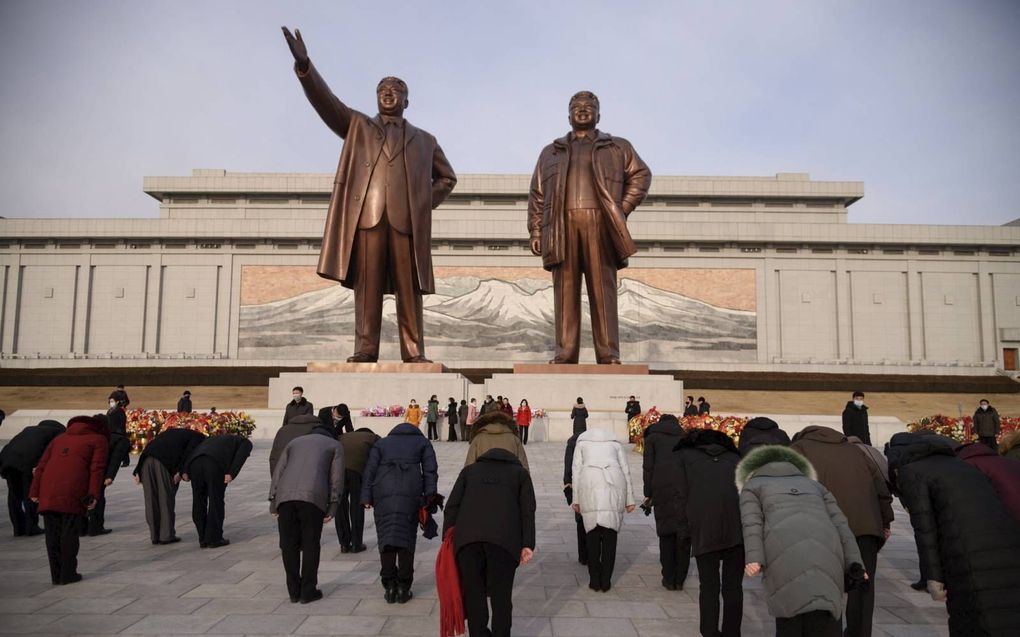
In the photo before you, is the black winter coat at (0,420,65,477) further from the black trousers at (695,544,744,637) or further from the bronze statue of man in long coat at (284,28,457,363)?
the bronze statue of man in long coat at (284,28,457,363)

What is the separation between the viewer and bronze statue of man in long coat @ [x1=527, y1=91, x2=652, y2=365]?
13.4 meters

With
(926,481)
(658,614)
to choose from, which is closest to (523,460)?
(658,614)

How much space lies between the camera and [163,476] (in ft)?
20.8

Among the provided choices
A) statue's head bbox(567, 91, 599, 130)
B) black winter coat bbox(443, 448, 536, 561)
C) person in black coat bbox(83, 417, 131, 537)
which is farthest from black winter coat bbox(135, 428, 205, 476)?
statue's head bbox(567, 91, 599, 130)

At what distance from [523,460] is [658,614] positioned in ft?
4.14

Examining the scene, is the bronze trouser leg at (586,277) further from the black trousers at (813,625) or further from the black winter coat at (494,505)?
the black trousers at (813,625)

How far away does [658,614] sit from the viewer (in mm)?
4371

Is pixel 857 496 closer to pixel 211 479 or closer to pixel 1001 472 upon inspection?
pixel 1001 472

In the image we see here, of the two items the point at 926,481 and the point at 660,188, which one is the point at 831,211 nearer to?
the point at 660,188

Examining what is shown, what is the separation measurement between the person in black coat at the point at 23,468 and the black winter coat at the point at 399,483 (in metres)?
3.51

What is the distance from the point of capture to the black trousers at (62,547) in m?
4.89

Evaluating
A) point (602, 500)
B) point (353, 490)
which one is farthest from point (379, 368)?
point (602, 500)

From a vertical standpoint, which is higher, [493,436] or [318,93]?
[318,93]

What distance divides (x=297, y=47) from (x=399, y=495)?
329 inches
